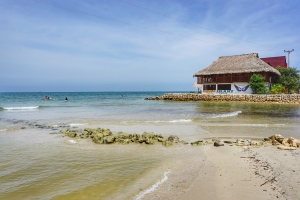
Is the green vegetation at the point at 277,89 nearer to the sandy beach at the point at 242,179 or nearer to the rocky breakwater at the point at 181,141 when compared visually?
the rocky breakwater at the point at 181,141

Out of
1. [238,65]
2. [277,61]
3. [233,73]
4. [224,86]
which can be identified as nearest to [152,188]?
[233,73]

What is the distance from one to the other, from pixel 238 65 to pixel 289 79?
9.56 metres

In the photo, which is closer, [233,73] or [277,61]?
[233,73]

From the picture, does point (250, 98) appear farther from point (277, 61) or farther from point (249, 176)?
point (249, 176)

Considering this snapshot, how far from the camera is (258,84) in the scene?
36.4 m

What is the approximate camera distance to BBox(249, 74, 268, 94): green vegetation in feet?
118

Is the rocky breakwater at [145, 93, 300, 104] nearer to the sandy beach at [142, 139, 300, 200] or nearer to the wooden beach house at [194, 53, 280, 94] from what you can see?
the wooden beach house at [194, 53, 280, 94]

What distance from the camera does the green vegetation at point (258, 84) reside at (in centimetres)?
3600

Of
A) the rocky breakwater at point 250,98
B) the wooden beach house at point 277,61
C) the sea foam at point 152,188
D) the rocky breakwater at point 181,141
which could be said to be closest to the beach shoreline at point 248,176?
the sea foam at point 152,188

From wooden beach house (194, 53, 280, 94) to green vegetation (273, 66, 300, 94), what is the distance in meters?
1.44

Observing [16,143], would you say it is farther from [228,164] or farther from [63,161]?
[228,164]

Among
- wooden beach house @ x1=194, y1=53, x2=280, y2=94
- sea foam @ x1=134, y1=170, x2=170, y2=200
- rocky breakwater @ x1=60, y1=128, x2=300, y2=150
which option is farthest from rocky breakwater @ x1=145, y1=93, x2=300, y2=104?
sea foam @ x1=134, y1=170, x2=170, y2=200

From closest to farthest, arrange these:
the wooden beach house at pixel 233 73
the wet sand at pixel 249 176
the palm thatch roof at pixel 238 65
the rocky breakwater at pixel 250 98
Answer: the wet sand at pixel 249 176 < the rocky breakwater at pixel 250 98 < the palm thatch roof at pixel 238 65 < the wooden beach house at pixel 233 73

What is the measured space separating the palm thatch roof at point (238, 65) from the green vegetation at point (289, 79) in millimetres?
2198
